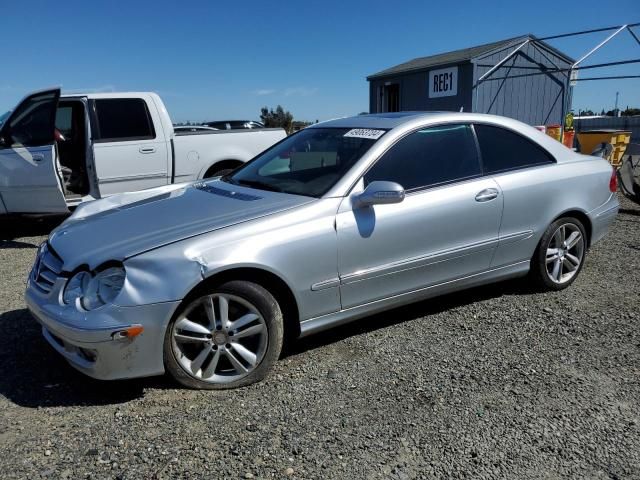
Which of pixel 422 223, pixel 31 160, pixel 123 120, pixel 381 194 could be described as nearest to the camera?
pixel 381 194

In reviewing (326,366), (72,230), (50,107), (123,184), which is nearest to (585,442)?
(326,366)

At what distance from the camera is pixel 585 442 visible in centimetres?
251

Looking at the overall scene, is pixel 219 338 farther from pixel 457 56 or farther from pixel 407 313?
pixel 457 56

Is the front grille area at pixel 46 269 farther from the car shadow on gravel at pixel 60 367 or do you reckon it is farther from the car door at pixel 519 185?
the car door at pixel 519 185

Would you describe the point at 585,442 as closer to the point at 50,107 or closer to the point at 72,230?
the point at 72,230

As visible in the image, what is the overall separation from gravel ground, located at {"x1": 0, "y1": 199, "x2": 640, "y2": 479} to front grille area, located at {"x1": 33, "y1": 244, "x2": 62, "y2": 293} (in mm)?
569

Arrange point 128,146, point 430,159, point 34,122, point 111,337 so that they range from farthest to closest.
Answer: point 128,146 → point 34,122 → point 430,159 → point 111,337

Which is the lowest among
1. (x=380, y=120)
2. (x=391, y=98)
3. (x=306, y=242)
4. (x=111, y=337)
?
(x=111, y=337)

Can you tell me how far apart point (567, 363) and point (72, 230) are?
10.6 feet

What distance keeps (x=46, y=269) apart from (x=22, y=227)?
5.36 metres

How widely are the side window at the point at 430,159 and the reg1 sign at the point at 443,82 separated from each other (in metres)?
13.4

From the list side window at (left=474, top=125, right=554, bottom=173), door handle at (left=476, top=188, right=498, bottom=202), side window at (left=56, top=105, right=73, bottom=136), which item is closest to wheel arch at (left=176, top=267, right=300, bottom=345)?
door handle at (left=476, top=188, right=498, bottom=202)

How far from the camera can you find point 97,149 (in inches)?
268

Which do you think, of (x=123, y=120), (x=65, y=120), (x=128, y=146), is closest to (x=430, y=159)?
(x=128, y=146)
